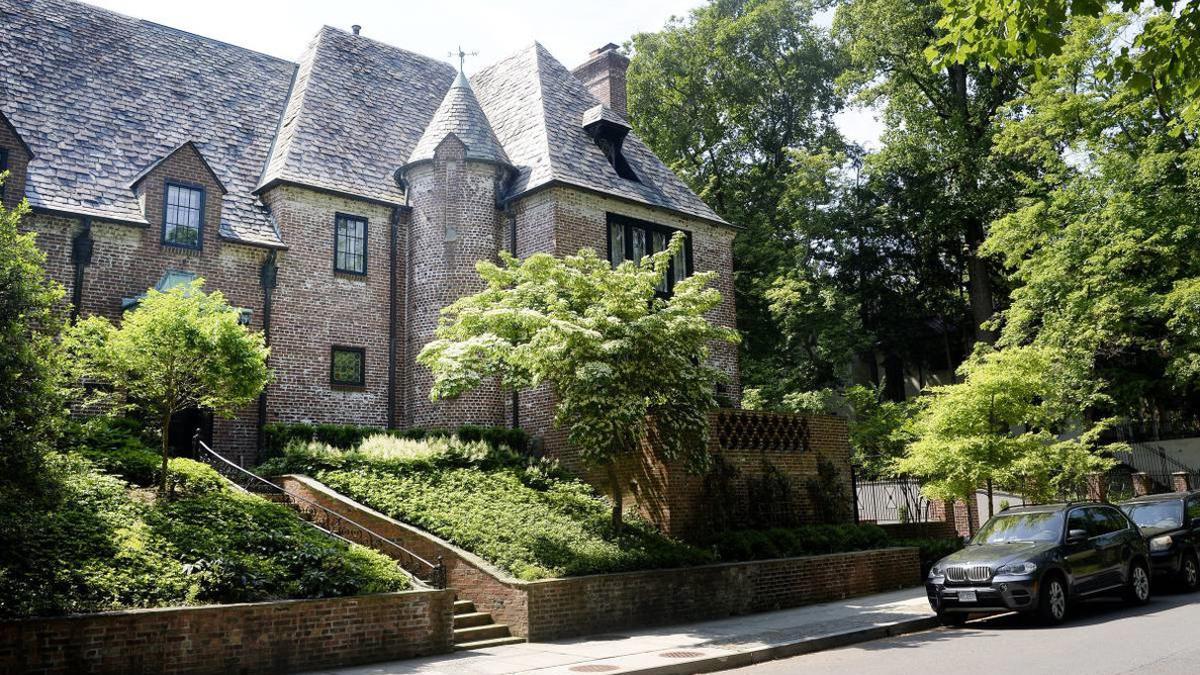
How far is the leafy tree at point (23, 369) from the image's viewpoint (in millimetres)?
9078

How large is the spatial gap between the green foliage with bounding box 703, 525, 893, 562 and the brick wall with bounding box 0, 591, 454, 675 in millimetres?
5794

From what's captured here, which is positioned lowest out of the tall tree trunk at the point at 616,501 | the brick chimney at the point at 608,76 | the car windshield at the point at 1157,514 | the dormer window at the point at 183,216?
the car windshield at the point at 1157,514

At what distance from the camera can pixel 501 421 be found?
21688 mm

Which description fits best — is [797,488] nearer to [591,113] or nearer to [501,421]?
[501,421]

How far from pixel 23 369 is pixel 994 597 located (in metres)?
12.1

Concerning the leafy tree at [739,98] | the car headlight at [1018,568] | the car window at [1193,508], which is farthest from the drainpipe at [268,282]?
the leafy tree at [739,98]

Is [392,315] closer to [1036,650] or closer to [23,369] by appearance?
[23,369]

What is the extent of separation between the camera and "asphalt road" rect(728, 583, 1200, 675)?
909cm

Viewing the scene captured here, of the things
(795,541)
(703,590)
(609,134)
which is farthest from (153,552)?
(609,134)

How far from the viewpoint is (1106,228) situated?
24531 mm

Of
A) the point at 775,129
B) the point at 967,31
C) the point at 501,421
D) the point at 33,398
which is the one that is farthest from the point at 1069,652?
the point at 775,129

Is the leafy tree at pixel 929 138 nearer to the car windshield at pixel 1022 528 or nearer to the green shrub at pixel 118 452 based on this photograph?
the car windshield at pixel 1022 528

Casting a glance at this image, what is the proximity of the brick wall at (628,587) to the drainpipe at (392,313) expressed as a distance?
567 centimetres

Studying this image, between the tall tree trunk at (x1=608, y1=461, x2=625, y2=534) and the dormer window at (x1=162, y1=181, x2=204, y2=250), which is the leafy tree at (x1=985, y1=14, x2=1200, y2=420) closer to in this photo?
the tall tree trunk at (x1=608, y1=461, x2=625, y2=534)
